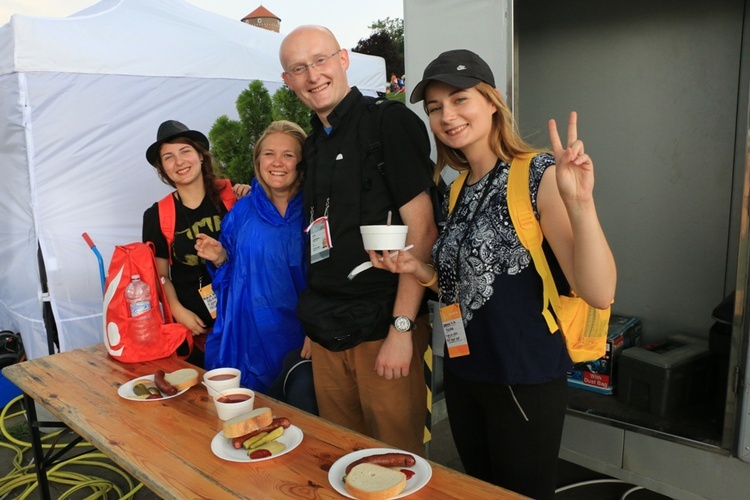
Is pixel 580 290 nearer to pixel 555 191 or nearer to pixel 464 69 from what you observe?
pixel 555 191

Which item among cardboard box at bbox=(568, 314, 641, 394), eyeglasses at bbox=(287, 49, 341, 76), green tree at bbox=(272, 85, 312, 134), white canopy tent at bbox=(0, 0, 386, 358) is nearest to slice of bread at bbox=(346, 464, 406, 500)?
eyeglasses at bbox=(287, 49, 341, 76)

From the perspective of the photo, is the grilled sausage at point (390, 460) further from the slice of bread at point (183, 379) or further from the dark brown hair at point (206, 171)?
the dark brown hair at point (206, 171)

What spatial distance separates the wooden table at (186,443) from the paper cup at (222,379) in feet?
0.28

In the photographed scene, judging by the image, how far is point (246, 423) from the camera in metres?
1.49

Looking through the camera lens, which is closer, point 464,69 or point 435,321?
point 464,69

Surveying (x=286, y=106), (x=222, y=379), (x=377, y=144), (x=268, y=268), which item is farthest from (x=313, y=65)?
(x=286, y=106)

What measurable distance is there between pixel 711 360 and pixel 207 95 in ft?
15.1

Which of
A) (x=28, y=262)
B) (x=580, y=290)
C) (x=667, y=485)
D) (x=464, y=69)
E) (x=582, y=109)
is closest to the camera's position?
(x=580, y=290)

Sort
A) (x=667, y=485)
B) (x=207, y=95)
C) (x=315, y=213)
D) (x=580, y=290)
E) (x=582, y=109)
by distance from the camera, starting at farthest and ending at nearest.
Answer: (x=207, y=95)
(x=582, y=109)
(x=667, y=485)
(x=315, y=213)
(x=580, y=290)

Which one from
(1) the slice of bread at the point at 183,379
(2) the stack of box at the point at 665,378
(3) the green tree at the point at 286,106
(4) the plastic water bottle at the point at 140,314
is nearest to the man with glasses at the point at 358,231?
(1) the slice of bread at the point at 183,379

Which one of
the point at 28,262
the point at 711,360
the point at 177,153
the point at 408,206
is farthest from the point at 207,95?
the point at 711,360

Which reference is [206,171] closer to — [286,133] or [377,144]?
[286,133]

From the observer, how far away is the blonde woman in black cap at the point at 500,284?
4.54 ft

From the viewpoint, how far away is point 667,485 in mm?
2191
